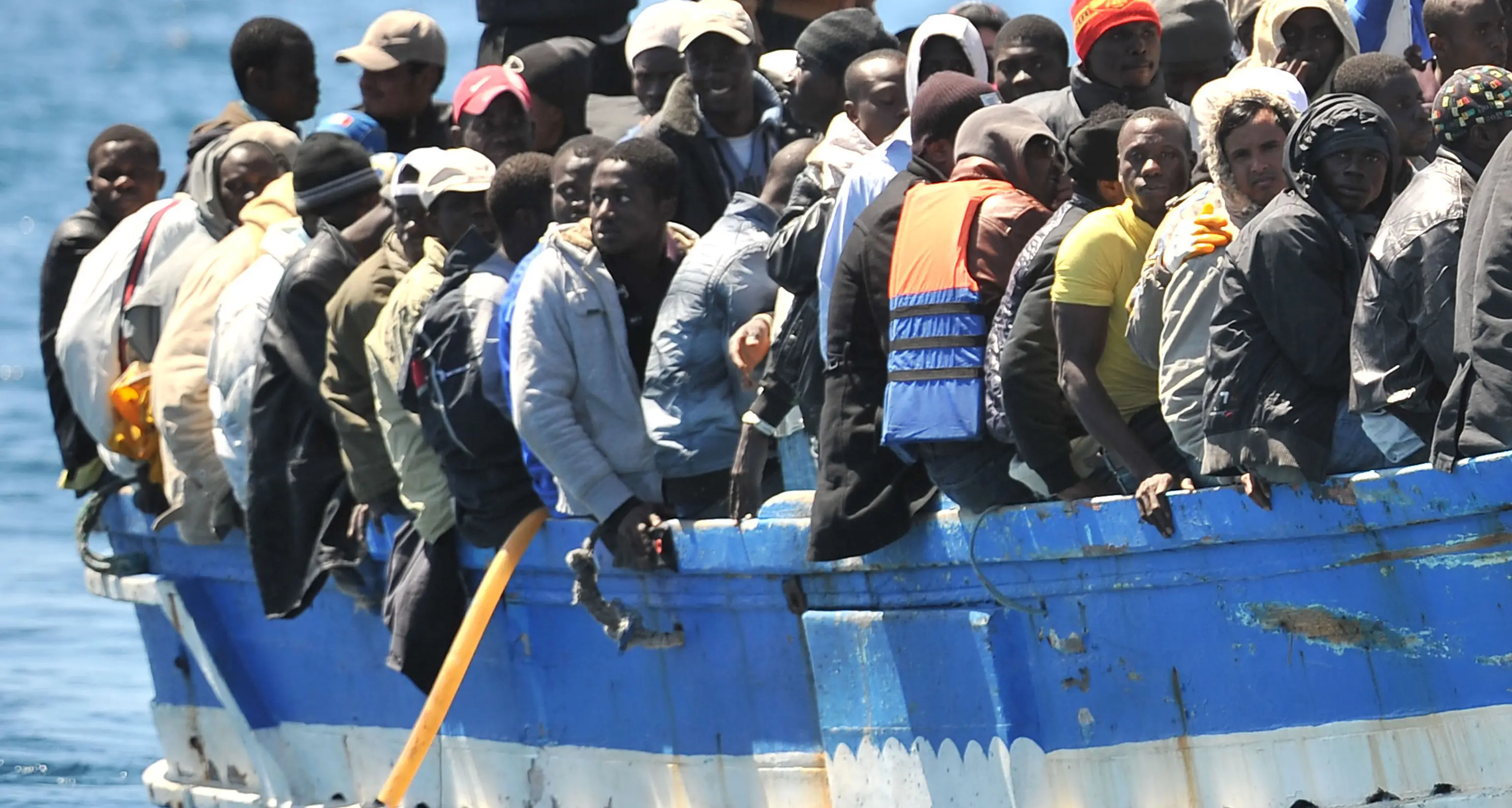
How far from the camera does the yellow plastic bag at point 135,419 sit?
34.4 feet

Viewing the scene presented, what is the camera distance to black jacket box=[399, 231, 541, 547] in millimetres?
8445

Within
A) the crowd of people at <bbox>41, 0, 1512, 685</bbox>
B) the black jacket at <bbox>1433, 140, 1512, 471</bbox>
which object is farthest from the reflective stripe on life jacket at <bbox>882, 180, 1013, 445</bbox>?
the black jacket at <bbox>1433, 140, 1512, 471</bbox>

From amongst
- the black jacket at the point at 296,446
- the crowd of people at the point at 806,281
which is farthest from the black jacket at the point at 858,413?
the black jacket at the point at 296,446

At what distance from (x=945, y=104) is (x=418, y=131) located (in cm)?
411

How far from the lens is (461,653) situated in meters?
8.84

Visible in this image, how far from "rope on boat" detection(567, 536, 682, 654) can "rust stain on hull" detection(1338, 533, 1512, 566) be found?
8.27 feet

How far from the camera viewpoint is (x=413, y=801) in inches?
380

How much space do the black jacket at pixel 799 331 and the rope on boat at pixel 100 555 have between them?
14.1 ft

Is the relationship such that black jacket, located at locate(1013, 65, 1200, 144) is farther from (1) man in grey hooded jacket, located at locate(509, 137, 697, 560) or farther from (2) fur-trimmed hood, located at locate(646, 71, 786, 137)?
(2) fur-trimmed hood, located at locate(646, 71, 786, 137)

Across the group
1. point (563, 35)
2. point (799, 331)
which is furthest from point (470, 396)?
point (563, 35)

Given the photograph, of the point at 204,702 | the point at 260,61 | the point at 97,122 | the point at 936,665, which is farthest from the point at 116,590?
the point at 97,122

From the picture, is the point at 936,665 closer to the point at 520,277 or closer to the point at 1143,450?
the point at 1143,450

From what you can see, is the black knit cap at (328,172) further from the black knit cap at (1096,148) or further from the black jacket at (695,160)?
the black knit cap at (1096,148)

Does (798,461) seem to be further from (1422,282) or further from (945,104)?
(1422,282)
